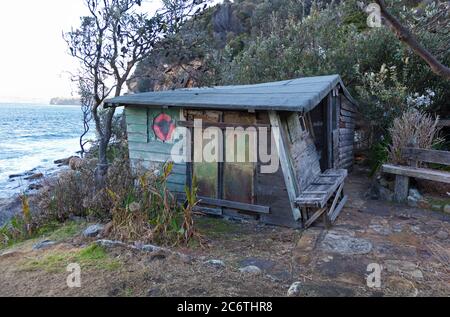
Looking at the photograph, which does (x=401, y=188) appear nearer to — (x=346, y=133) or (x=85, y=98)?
(x=346, y=133)

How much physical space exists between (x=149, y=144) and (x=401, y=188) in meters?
4.98

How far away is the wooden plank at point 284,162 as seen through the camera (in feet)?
17.3

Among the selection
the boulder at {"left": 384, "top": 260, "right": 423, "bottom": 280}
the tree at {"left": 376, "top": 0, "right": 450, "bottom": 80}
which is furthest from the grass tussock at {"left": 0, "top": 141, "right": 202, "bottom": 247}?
the tree at {"left": 376, "top": 0, "right": 450, "bottom": 80}

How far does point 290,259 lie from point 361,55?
28.8 ft

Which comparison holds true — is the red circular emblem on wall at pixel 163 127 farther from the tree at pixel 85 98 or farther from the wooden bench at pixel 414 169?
the wooden bench at pixel 414 169

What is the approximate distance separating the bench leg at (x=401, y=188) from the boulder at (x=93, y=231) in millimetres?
5504

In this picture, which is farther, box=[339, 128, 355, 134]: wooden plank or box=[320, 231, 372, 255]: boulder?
box=[339, 128, 355, 134]: wooden plank

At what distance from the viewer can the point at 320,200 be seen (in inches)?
195

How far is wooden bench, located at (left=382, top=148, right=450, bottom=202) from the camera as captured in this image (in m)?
6.23

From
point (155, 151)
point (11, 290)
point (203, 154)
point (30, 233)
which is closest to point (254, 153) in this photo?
→ point (203, 154)

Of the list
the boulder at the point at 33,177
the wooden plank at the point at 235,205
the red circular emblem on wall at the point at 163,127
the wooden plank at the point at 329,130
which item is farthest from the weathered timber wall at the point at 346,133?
the boulder at the point at 33,177

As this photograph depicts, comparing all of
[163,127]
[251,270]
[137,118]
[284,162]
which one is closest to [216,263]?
[251,270]

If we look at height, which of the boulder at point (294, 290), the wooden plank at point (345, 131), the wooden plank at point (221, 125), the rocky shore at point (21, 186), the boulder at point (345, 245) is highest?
the wooden plank at point (221, 125)

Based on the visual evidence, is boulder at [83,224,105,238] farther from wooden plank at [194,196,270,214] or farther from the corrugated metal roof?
the corrugated metal roof
